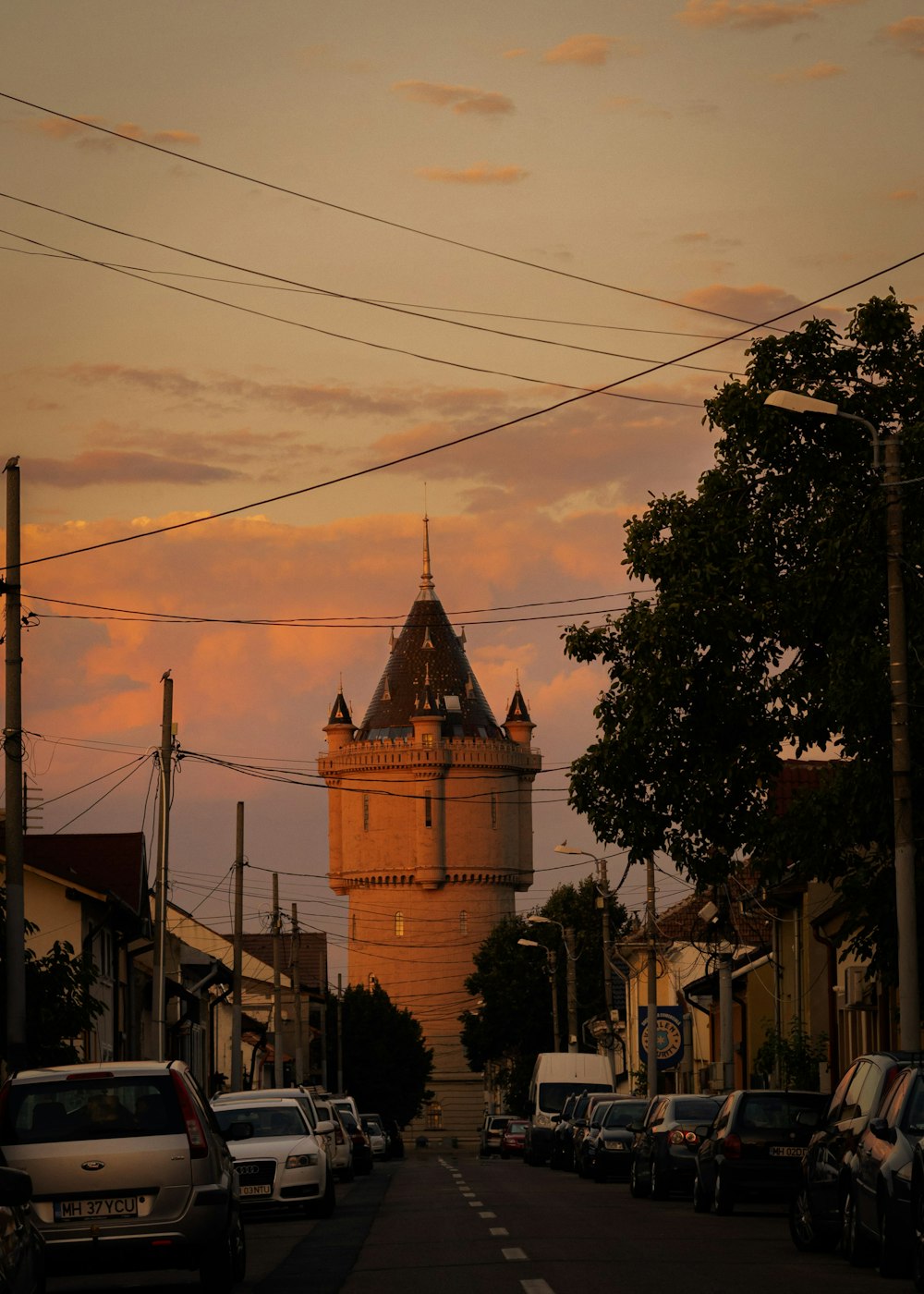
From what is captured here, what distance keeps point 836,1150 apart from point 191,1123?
16.6 feet

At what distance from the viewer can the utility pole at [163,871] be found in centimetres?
3969

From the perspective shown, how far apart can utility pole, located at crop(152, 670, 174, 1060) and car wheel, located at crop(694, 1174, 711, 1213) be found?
16.4 m

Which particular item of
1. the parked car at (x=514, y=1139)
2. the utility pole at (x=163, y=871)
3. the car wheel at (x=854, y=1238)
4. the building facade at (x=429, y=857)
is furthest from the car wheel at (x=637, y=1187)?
the building facade at (x=429, y=857)

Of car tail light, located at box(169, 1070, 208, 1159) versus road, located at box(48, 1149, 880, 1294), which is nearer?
car tail light, located at box(169, 1070, 208, 1159)

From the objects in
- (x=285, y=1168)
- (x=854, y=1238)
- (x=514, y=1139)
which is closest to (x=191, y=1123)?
(x=854, y=1238)

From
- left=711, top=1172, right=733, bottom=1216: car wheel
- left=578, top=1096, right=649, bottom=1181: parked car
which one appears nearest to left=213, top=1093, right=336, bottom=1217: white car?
→ left=711, top=1172, right=733, bottom=1216: car wheel

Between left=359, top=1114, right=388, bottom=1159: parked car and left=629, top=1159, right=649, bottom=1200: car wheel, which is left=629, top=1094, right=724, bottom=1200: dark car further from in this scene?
left=359, top=1114, right=388, bottom=1159: parked car

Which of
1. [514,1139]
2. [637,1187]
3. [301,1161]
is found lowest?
[514,1139]

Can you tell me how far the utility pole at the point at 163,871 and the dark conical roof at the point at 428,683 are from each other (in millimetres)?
97513

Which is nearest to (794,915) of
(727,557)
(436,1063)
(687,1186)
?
(687,1186)

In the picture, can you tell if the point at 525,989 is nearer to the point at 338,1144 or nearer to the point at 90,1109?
the point at 338,1144

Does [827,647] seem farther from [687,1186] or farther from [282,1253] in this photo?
[282,1253]

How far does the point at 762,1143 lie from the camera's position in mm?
22234

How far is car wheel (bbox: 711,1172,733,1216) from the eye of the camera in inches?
886
